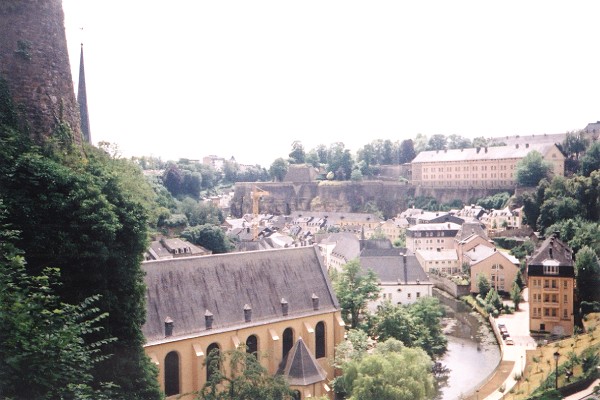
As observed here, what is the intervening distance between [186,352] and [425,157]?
95.4m

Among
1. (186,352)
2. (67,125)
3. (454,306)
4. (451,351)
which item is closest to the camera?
(67,125)

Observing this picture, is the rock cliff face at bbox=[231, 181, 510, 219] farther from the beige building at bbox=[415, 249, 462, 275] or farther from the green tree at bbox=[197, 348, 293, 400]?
the green tree at bbox=[197, 348, 293, 400]

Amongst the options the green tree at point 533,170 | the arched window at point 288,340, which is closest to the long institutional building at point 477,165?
the green tree at point 533,170

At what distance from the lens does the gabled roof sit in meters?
25.3

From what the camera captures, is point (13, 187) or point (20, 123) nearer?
point (13, 187)

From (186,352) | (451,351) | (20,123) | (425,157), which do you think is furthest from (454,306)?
(425,157)

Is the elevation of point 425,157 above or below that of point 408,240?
above

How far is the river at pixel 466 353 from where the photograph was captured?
32188 millimetres

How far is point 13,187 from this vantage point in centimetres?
1487

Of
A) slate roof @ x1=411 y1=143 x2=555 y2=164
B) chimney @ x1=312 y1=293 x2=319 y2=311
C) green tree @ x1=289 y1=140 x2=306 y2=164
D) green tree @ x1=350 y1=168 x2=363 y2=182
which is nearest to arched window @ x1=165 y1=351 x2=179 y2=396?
chimney @ x1=312 y1=293 x2=319 y2=311

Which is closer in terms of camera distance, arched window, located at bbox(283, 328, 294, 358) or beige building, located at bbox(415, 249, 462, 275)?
arched window, located at bbox(283, 328, 294, 358)

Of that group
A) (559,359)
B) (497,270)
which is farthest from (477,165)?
(559,359)

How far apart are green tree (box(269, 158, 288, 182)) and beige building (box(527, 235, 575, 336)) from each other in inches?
3653

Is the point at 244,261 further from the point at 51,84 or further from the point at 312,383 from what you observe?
the point at 51,84
